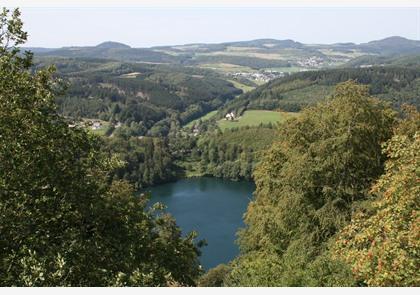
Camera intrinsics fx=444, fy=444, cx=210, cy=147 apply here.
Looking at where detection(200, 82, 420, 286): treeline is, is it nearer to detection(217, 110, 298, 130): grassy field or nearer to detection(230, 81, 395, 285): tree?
detection(230, 81, 395, 285): tree

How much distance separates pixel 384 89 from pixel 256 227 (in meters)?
189

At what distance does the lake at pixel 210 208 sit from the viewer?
208 feet

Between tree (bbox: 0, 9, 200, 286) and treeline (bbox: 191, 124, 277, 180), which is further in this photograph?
treeline (bbox: 191, 124, 277, 180)

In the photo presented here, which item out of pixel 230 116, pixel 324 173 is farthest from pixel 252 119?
pixel 324 173

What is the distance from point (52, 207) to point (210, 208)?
246 feet

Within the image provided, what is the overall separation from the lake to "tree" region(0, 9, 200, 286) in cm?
4617

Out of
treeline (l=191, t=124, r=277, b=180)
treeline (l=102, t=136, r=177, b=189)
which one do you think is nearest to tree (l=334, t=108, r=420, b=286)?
treeline (l=102, t=136, r=177, b=189)

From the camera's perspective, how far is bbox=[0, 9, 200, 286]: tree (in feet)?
32.0

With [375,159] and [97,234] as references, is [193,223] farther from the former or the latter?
[97,234]

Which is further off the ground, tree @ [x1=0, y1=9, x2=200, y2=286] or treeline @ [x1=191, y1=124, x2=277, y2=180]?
tree @ [x1=0, y1=9, x2=200, y2=286]

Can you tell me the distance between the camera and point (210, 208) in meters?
85.1

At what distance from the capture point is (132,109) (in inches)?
7638

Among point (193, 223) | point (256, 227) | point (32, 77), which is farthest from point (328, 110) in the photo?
point (193, 223)

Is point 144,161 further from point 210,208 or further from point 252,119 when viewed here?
point 252,119
